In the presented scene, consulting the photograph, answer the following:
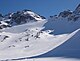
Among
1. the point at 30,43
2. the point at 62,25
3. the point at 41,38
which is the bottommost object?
the point at 30,43

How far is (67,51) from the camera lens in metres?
41.2

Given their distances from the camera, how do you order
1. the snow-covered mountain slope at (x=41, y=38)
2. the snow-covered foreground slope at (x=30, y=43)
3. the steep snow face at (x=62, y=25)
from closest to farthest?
1. the snow-covered mountain slope at (x=41, y=38)
2. the snow-covered foreground slope at (x=30, y=43)
3. the steep snow face at (x=62, y=25)

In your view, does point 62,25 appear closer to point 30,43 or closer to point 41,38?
point 41,38

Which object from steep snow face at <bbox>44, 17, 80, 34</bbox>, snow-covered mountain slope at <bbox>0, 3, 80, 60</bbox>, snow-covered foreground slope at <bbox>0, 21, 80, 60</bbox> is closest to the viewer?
snow-covered mountain slope at <bbox>0, 3, 80, 60</bbox>

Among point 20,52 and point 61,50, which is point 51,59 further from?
point 20,52

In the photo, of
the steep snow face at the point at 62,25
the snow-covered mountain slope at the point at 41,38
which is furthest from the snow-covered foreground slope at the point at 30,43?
the steep snow face at the point at 62,25

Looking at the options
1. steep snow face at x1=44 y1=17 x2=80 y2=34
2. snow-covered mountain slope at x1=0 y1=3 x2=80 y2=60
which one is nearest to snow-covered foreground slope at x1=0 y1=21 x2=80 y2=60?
snow-covered mountain slope at x1=0 y1=3 x2=80 y2=60

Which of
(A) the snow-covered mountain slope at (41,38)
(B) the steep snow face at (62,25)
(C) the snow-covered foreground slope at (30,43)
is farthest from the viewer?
(B) the steep snow face at (62,25)

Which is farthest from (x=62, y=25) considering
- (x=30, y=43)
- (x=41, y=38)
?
(x=30, y=43)

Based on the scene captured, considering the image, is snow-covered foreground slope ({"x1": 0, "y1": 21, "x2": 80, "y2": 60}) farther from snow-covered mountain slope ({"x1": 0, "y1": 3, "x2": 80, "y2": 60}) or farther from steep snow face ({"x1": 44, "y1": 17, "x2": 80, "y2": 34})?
steep snow face ({"x1": 44, "y1": 17, "x2": 80, "y2": 34})

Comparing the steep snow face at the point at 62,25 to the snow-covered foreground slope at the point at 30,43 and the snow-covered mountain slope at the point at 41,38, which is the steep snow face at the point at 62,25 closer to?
the snow-covered mountain slope at the point at 41,38

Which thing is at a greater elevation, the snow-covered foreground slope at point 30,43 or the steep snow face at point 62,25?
the steep snow face at point 62,25

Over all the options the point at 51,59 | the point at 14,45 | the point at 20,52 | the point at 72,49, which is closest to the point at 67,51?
the point at 72,49

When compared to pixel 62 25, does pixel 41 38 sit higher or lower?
lower
